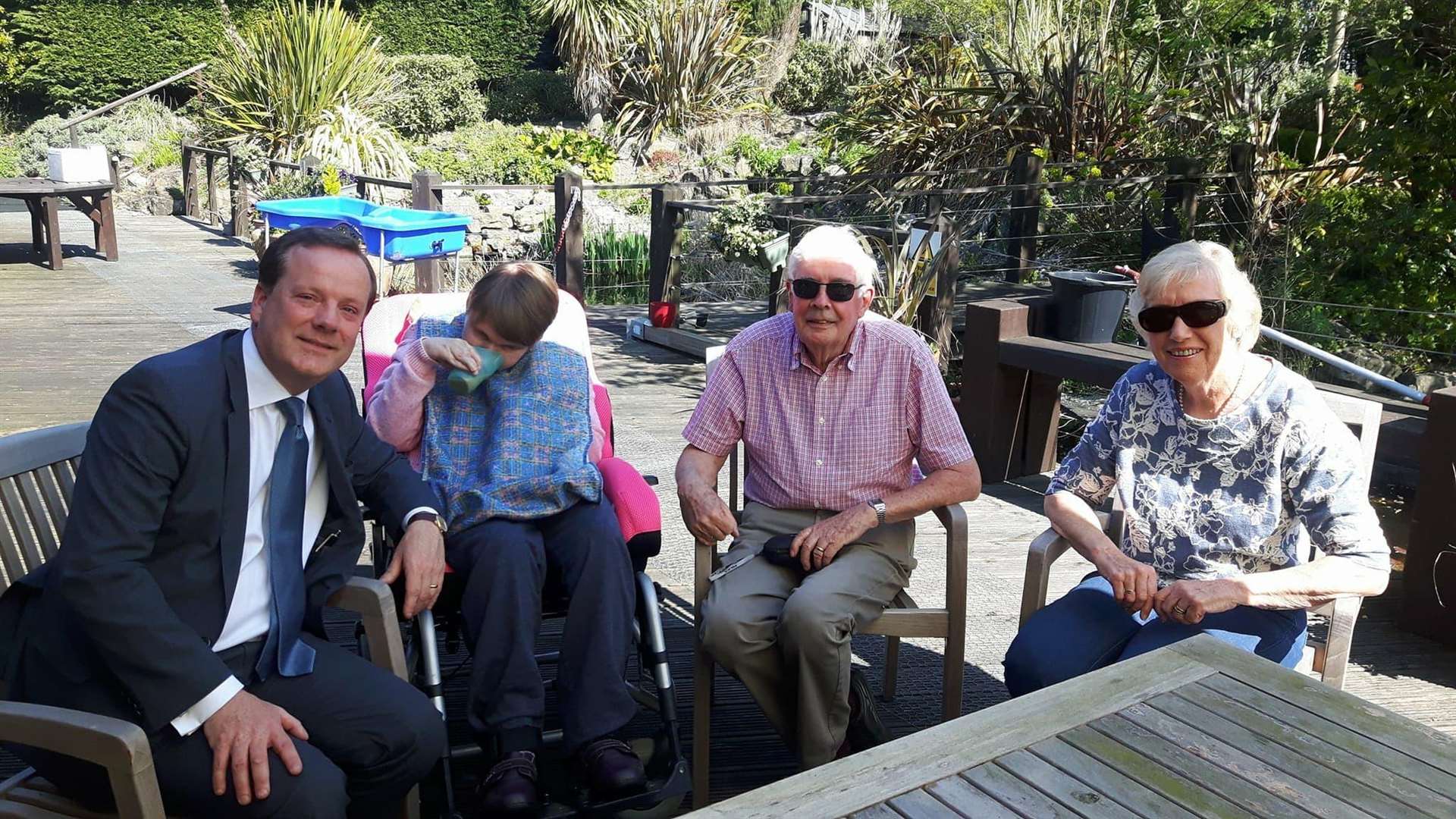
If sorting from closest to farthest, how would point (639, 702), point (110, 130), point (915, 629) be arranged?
point (915, 629), point (639, 702), point (110, 130)

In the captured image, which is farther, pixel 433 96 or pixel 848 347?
pixel 433 96

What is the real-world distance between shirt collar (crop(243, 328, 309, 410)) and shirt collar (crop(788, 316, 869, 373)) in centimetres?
117

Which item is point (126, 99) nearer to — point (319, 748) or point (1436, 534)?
point (319, 748)

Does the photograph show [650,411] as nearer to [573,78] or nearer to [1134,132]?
[1134,132]

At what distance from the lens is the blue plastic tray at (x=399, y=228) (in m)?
7.27

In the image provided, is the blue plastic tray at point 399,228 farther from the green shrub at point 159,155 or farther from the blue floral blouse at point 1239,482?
the green shrub at point 159,155

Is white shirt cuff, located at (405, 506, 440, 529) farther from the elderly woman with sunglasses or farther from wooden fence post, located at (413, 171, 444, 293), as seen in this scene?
wooden fence post, located at (413, 171, 444, 293)

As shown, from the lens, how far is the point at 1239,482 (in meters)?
2.45

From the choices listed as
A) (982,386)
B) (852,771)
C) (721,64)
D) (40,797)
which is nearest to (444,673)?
(40,797)

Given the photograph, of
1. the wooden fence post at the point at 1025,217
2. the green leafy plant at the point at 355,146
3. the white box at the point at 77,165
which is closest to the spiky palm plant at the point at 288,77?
the green leafy plant at the point at 355,146

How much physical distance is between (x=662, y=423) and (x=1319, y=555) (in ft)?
12.6

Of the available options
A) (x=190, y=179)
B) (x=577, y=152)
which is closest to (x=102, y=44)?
(x=190, y=179)

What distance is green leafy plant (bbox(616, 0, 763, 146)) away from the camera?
17.4m

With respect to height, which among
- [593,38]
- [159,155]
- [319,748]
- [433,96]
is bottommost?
[319,748]
